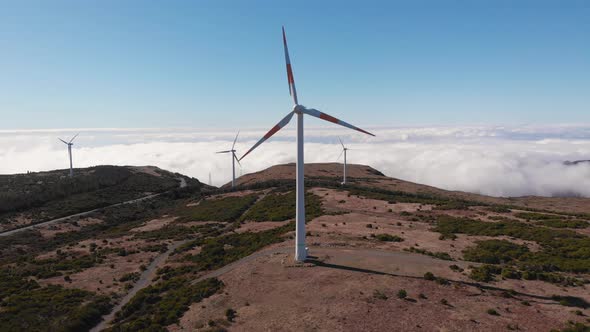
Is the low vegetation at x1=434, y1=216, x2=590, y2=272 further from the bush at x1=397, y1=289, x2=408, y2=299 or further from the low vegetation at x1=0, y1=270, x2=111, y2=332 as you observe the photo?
the low vegetation at x1=0, y1=270, x2=111, y2=332

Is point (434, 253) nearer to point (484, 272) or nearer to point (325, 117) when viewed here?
point (484, 272)

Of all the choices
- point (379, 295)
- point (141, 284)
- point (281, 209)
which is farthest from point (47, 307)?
point (281, 209)

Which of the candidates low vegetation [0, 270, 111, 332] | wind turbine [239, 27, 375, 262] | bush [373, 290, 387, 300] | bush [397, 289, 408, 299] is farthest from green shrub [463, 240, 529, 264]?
low vegetation [0, 270, 111, 332]

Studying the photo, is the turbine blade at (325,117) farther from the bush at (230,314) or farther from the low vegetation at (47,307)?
the low vegetation at (47,307)

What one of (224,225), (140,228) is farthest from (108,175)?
(224,225)

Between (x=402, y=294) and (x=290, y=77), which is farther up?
(x=290, y=77)

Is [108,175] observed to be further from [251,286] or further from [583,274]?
[583,274]

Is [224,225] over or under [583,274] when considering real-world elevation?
under

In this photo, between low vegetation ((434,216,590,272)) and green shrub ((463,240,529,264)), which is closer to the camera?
low vegetation ((434,216,590,272))

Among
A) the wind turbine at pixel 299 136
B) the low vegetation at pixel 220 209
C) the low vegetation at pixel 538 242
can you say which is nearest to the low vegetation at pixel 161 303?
the wind turbine at pixel 299 136
